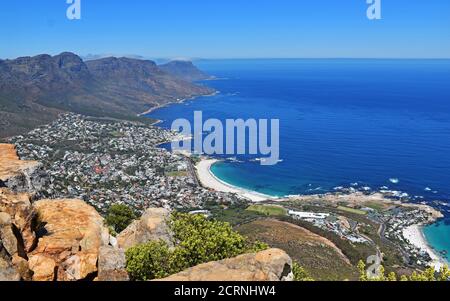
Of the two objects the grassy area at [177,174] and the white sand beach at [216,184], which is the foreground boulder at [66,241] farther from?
the grassy area at [177,174]

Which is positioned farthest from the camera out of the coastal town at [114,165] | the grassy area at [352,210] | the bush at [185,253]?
the coastal town at [114,165]

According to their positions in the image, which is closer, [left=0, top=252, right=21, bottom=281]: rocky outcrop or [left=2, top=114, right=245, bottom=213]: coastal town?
[left=0, top=252, right=21, bottom=281]: rocky outcrop

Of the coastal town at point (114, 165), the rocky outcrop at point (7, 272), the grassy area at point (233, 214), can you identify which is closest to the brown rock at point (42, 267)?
the rocky outcrop at point (7, 272)

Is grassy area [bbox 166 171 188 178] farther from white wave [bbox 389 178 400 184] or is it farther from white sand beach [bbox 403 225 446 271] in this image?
white sand beach [bbox 403 225 446 271]

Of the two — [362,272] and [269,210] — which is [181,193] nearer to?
[269,210]

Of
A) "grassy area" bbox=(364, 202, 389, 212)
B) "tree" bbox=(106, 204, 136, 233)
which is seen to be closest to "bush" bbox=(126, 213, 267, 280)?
"tree" bbox=(106, 204, 136, 233)

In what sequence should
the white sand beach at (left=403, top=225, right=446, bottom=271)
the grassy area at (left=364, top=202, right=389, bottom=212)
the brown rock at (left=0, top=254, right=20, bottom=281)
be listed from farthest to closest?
the grassy area at (left=364, top=202, right=389, bottom=212) < the white sand beach at (left=403, top=225, right=446, bottom=271) < the brown rock at (left=0, top=254, right=20, bottom=281)
